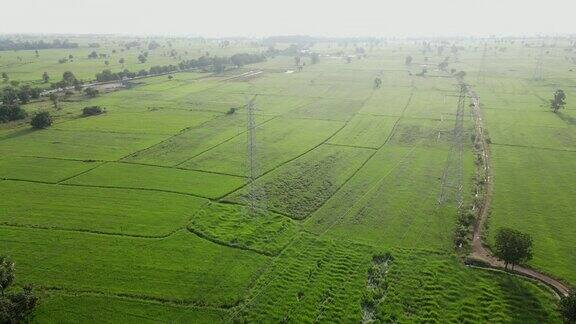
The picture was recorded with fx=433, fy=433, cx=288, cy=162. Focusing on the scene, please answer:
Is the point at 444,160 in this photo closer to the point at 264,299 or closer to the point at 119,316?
the point at 264,299

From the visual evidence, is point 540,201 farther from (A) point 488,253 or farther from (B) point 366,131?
(B) point 366,131

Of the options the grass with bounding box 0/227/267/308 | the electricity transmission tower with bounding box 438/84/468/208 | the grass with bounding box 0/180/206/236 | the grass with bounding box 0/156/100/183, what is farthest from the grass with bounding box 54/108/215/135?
the electricity transmission tower with bounding box 438/84/468/208

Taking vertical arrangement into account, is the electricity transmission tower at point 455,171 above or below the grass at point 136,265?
below

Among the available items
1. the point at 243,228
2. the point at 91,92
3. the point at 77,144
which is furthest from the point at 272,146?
the point at 91,92

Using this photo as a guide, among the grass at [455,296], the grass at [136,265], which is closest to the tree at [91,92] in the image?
the grass at [136,265]

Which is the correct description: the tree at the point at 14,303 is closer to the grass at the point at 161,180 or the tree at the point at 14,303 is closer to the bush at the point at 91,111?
the grass at the point at 161,180
